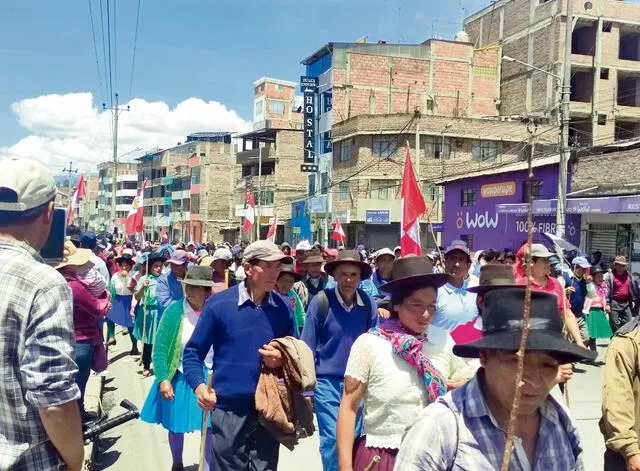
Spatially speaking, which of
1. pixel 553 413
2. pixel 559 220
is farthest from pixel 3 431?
pixel 559 220

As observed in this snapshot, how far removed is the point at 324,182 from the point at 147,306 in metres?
35.8

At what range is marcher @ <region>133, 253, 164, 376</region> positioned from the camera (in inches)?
335

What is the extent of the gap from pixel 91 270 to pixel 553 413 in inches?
150

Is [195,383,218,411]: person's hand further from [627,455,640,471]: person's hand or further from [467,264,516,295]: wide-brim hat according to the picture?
[627,455,640,471]: person's hand

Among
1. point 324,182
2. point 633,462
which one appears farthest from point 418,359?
point 324,182

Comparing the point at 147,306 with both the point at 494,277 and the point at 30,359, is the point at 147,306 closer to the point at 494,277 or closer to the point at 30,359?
the point at 494,277

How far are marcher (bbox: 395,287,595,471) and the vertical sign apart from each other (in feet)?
143

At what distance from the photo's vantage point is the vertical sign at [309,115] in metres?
45.2

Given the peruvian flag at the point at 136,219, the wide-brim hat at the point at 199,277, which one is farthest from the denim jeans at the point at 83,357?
the peruvian flag at the point at 136,219

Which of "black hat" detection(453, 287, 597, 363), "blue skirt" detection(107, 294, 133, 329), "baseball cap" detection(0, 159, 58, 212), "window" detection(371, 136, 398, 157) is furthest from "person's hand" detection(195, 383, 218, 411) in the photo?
"window" detection(371, 136, 398, 157)

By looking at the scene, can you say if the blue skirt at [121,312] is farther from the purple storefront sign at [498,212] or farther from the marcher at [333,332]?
the purple storefront sign at [498,212]

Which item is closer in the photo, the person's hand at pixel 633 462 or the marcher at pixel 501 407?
the marcher at pixel 501 407

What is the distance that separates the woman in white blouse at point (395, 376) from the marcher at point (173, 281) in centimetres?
414

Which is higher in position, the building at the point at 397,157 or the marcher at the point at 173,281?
the building at the point at 397,157
